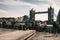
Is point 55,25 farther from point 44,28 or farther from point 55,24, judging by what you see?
point 44,28

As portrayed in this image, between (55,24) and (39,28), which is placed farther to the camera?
(39,28)

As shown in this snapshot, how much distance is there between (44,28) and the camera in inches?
2504

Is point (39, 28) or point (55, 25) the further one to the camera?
point (39, 28)

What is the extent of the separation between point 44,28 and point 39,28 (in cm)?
170

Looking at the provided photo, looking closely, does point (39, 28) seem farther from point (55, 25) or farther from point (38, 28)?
point (55, 25)

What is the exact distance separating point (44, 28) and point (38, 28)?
84.9 inches

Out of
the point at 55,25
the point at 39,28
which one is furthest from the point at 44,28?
the point at 55,25

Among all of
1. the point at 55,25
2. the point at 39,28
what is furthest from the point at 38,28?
the point at 55,25

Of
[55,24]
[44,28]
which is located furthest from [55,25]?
[44,28]

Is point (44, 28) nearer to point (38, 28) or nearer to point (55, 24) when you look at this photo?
point (38, 28)

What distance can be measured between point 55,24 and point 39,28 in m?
22.2

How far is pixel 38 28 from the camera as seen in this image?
64.6m

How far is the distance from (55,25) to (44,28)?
21.4 meters

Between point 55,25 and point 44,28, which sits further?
point 44,28
